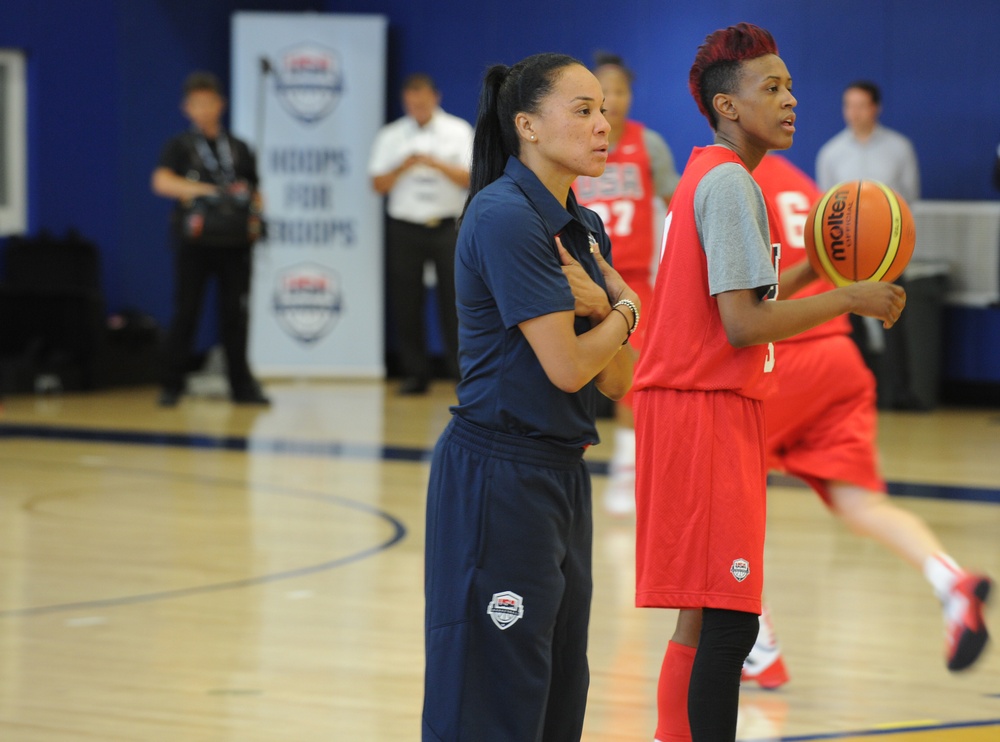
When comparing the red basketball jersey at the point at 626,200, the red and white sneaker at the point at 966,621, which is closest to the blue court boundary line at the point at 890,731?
the red and white sneaker at the point at 966,621

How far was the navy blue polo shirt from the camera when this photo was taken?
228cm

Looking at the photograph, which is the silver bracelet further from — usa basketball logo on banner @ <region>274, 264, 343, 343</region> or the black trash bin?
usa basketball logo on banner @ <region>274, 264, 343, 343</region>

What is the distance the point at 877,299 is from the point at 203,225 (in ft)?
22.8

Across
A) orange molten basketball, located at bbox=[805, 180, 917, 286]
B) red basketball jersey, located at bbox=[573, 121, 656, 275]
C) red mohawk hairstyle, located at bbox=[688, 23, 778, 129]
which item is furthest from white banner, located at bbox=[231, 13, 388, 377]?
red mohawk hairstyle, located at bbox=[688, 23, 778, 129]

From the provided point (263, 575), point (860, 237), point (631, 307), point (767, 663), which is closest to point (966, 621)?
point (767, 663)

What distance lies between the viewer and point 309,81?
36.5ft

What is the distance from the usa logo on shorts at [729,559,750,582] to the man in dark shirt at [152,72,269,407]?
6890mm

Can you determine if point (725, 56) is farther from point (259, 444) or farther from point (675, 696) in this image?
point (259, 444)

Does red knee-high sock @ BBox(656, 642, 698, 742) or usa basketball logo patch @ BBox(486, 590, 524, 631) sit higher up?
usa basketball logo patch @ BBox(486, 590, 524, 631)

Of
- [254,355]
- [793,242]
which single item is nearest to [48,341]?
[254,355]

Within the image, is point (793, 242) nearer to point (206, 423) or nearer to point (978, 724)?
point (978, 724)

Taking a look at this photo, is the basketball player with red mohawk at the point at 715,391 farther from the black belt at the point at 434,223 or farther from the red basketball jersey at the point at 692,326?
the black belt at the point at 434,223

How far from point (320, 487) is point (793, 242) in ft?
10.3

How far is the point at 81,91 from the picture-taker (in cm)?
1051
